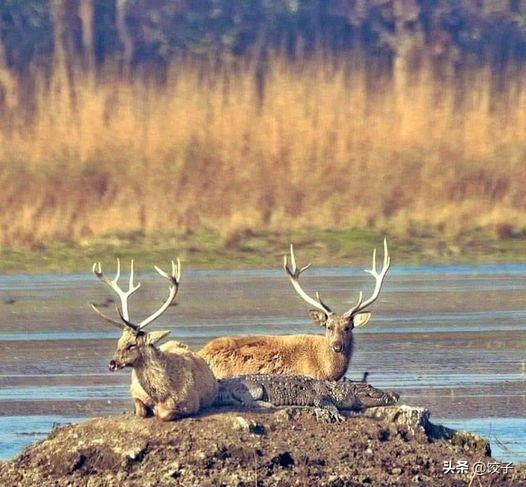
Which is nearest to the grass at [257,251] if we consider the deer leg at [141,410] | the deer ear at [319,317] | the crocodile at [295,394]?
the deer ear at [319,317]

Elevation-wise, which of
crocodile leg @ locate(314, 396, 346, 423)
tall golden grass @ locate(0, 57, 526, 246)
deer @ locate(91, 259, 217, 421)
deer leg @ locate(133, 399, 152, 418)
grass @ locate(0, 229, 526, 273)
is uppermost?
deer @ locate(91, 259, 217, 421)

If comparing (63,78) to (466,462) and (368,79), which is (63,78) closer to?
(368,79)

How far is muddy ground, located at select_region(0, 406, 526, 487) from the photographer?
942 cm

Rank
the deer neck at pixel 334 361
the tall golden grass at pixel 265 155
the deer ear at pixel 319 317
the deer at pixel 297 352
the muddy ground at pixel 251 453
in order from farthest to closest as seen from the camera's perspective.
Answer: the tall golden grass at pixel 265 155 < the deer ear at pixel 319 317 < the deer neck at pixel 334 361 < the deer at pixel 297 352 < the muddy ground at pixel 251 453

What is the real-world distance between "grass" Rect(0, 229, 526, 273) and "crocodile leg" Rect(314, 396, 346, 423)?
27.8ft

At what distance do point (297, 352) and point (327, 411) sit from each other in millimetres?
1435

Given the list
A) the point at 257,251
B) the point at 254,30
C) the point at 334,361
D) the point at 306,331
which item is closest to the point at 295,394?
the point at 334,361

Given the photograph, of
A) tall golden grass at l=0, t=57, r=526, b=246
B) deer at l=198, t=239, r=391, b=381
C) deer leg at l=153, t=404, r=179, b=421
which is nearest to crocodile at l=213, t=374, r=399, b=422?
deer leg at l=153, t=404, r=179, b=421

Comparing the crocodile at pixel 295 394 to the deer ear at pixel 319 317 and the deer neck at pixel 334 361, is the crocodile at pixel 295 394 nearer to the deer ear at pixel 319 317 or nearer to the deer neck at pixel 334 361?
the deer neck at pixel 334 361

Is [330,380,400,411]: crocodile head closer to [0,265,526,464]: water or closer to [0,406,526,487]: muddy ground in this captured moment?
[0,406,526,487]: muddy ground

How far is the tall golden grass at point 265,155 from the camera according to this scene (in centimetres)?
2045

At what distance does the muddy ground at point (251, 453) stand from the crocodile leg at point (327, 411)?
0.04 meters

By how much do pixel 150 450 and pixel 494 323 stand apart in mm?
6244

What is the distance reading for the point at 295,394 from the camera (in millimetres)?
10438
